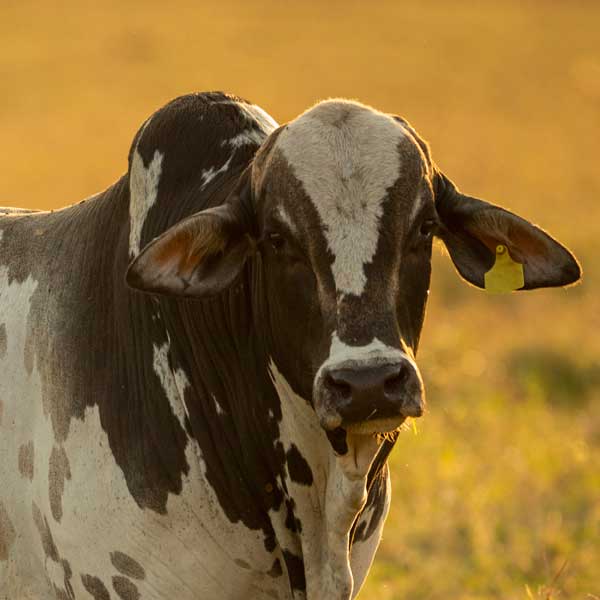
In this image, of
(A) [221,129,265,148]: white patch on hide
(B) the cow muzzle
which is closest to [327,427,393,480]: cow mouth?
(B) the cow muzzle

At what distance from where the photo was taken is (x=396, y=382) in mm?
4074

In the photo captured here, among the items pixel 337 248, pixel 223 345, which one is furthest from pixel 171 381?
pixel 337 248

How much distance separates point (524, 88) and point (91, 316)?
28.7m

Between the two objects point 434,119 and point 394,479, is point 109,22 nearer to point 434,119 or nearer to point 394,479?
point 434,119

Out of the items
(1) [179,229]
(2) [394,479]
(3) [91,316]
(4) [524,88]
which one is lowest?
(4) [524,88]

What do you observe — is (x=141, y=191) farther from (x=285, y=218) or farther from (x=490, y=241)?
(x=490, y=241)

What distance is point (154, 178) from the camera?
16.0 feet

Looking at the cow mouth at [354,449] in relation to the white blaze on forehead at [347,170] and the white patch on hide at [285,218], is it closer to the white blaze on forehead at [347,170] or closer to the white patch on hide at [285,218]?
the white blaze on forehead at [347,170]

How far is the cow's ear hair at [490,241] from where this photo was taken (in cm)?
467

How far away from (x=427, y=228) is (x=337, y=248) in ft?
1.13

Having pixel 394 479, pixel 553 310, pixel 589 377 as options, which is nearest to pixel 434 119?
pixel 553 310

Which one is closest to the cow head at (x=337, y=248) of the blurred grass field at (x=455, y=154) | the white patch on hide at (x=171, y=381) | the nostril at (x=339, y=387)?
the nostril at (x=339, y=387)

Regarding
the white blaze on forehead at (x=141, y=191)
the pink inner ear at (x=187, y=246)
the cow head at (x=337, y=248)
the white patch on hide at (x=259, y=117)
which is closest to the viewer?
the cow head at (x=337, y=248)

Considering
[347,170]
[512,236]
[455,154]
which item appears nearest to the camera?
[347,170]
